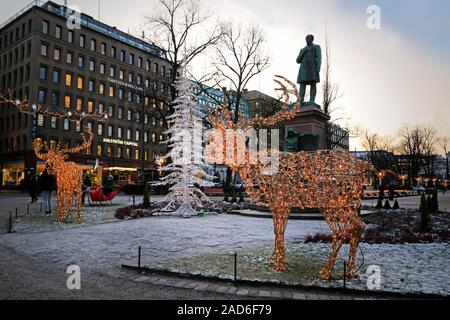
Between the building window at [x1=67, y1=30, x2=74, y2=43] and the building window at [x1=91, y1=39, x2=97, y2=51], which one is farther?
the building window at [x1=91, y1=39, x2=97, y2=51]

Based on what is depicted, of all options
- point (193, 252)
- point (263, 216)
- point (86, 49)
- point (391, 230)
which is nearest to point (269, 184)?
point (193, 252)

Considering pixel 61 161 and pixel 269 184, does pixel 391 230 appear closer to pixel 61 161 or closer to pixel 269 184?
pixel 269 184

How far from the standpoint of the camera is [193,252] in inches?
334

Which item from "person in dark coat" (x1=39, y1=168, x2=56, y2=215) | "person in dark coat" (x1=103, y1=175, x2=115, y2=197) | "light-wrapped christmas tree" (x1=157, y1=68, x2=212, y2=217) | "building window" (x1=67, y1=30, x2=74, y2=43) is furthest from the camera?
"building window" (x1=67, y1=30, x2=74, y2=43)

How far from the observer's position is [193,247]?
9.20 m

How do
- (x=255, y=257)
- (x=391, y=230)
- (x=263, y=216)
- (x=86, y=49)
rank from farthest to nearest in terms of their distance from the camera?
(x=86, y=49)
(x=263, y=216)
(x=391, y=230)
(x=255, y=257)

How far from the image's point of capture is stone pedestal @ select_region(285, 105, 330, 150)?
635 inches

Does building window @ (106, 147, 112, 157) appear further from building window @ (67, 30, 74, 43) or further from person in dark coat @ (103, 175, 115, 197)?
person in dark coat @ (103, 175, 115, 197)

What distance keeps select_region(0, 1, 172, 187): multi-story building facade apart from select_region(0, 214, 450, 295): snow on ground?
31.4m

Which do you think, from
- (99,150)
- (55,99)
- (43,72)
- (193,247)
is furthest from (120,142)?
(193,247)

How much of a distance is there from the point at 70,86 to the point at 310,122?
146ft

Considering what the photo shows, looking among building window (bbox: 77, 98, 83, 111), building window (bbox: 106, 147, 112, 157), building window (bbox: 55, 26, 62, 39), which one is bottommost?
building window (bbox: 106, 147, 112, 157)

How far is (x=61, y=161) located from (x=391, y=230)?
13871 mm

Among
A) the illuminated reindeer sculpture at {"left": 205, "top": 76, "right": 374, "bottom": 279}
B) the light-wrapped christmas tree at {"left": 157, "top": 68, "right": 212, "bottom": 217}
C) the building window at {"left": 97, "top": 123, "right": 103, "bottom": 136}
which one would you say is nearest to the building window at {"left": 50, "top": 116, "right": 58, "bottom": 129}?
the building window at {"left": 97, "top": 123, "right": 103, "bottom": 136}
